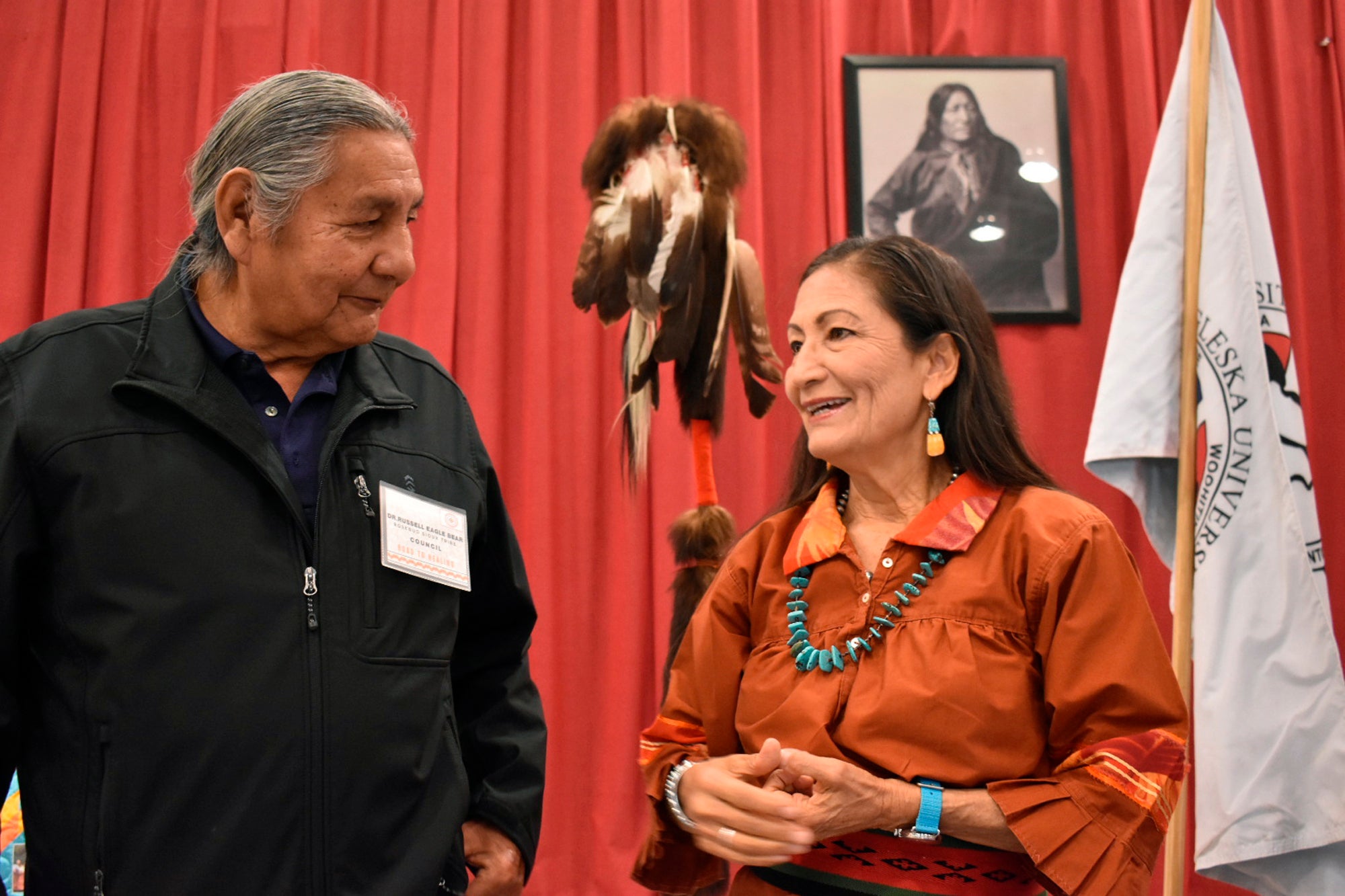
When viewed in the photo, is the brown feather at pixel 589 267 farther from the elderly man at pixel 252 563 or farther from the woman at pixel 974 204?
the elderly man at pixel 252 563

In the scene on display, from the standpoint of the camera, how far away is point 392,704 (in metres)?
1.31

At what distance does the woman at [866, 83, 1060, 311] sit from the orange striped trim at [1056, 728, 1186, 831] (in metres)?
2.15

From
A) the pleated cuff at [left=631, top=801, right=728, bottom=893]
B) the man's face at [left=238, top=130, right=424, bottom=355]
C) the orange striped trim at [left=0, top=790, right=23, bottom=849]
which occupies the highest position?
the man's face at [left=238, top=130, right=424, bottom=355]

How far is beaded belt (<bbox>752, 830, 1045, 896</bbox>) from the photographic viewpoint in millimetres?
1356

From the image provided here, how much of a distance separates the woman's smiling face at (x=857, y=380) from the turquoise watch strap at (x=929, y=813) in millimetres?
466

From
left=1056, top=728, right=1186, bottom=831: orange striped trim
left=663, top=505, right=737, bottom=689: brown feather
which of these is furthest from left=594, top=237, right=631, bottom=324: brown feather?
left=1056, top=728, right=1186, bottom=831: orange striped trim

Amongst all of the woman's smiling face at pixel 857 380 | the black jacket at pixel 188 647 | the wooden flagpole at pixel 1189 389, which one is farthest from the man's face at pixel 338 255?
the wooden flagpole at pixel 1189 389

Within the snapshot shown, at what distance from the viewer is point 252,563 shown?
1.25 meters

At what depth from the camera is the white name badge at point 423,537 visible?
1.36 meters

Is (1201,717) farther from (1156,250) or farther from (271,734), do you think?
(271,734)

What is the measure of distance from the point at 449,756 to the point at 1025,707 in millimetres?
697

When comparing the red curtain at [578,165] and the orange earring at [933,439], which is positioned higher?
the red curtain at [578,165]

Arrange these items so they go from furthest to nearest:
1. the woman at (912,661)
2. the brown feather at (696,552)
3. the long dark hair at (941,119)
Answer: the long dark hair at (941,119) < the brown feather at (696,552) < the woman at (912,661)

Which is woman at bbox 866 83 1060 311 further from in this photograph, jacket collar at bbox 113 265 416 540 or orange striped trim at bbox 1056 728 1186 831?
jacket collar at bbox 113 265 416 540
